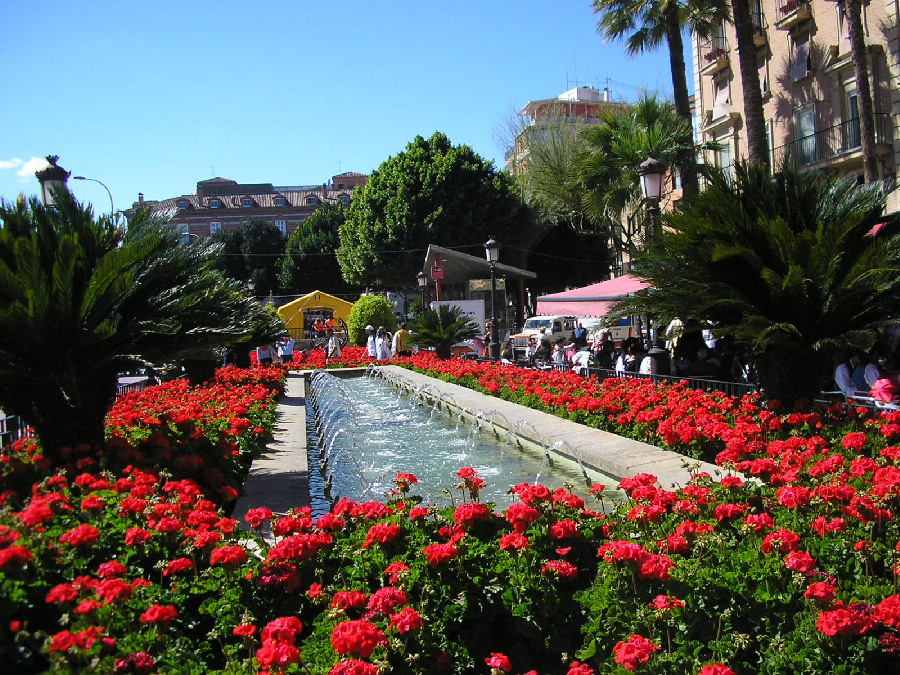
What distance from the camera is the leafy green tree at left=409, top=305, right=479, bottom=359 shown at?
2100 centimetres

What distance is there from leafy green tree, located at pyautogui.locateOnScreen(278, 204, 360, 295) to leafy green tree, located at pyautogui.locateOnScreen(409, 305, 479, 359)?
3889 centimetres

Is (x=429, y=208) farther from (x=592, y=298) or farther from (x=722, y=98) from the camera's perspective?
(x=592, y=298)

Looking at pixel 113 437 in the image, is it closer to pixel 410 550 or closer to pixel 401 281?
pixel 410 550


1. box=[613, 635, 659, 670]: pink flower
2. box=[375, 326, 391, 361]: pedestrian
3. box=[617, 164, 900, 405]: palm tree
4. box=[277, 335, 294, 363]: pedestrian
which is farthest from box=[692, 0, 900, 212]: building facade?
box=[613, 635, 659, 670]: pink flower

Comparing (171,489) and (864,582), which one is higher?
(171,489)

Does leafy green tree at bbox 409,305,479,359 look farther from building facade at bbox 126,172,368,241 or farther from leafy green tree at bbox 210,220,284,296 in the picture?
building facade at bbox 126,172,368,241

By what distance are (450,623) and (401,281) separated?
118 feet

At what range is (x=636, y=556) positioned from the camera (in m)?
3.24

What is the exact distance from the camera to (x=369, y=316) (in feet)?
98.9

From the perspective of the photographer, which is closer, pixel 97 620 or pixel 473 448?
pixel 97 620

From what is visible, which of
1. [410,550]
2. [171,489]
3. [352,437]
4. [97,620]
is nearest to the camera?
[97,620]

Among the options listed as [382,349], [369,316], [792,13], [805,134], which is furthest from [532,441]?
[369,316]

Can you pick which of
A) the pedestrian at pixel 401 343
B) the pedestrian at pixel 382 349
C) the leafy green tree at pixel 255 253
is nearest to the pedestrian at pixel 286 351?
the pedestrian at pixel 382 349

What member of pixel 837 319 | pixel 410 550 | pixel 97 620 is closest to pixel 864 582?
pixel 410 550
